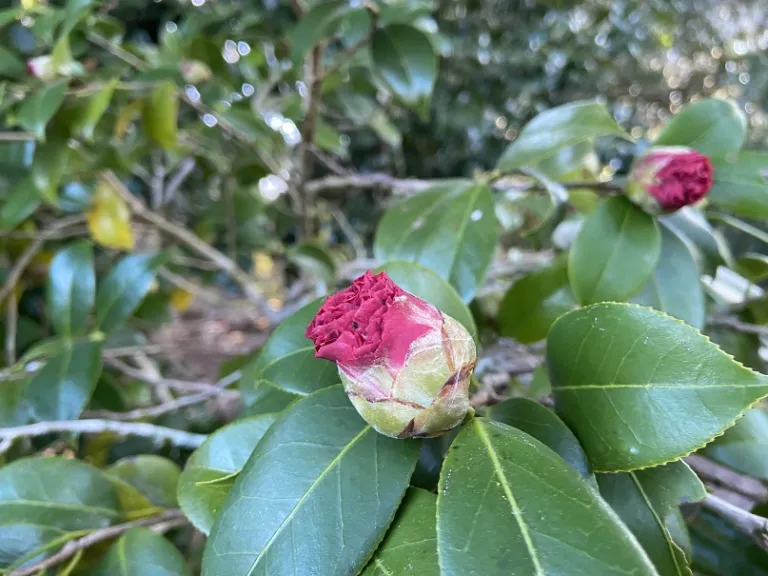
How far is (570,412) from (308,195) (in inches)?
34.0

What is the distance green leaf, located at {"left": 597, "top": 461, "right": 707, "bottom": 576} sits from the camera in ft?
1.21

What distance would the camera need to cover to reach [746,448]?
0.46 m

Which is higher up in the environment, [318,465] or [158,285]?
[318,465]

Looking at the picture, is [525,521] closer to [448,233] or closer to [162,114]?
[448,233]

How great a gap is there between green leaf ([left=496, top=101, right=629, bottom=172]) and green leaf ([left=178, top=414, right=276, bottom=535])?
0.43 metres

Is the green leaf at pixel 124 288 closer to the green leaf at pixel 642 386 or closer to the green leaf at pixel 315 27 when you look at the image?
the green leaf at pixel 315 27

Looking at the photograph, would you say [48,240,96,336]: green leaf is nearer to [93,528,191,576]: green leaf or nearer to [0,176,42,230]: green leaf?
[0,176,42,230]: green leaf

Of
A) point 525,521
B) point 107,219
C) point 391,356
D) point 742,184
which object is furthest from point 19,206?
point 742,184

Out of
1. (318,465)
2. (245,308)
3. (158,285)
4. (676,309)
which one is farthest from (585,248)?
(245,308)

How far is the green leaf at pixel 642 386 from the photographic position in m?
0.31

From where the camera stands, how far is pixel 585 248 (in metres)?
0.54

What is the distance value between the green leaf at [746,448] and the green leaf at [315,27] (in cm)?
79

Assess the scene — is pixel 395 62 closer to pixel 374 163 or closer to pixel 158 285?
pixel 158 285

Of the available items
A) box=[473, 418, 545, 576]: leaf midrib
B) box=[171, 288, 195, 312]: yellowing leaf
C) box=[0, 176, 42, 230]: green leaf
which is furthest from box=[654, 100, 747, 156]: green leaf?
box=[171, 288, 195, 312]: yellowing leaf
